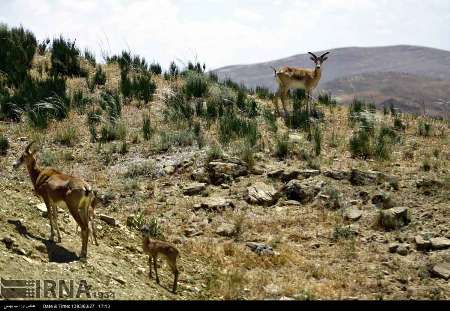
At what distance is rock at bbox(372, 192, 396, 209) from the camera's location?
12.0 m

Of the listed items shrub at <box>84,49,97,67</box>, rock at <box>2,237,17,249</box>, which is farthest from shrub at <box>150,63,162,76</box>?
rock at <box>2,237,17,249</box>

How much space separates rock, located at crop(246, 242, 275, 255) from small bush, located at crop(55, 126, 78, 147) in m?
7.00

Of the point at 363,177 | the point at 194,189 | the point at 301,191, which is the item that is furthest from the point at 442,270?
the point at 194,189

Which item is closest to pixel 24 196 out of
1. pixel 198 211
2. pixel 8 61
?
pixel 198 211

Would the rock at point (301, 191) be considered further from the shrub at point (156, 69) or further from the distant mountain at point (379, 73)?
the distant mountain at point (379, 73)

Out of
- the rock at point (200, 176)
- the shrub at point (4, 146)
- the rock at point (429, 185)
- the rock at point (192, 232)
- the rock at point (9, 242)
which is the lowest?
the rock at point (192, 232)

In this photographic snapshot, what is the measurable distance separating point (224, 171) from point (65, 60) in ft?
34.6

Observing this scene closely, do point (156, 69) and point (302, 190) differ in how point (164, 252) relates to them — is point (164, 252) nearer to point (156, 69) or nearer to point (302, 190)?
point (302, 190)

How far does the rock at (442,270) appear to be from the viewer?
9.59 metres

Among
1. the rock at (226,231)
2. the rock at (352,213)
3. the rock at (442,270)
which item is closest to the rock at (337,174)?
the rock at (352,213)

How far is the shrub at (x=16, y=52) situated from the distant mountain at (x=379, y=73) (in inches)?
2140

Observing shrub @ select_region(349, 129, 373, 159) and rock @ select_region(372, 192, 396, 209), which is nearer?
rock @ select_region(372, 192, 396, 209)

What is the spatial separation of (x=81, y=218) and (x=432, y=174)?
8.75 meters

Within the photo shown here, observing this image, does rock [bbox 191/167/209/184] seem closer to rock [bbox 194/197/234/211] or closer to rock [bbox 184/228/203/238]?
rock [bbox 194/197/234/211]
